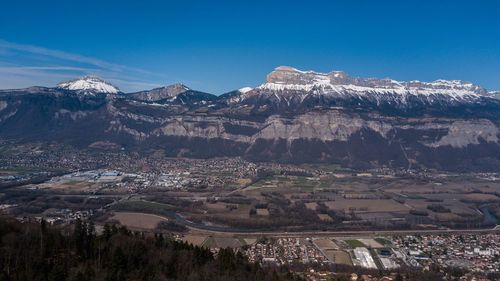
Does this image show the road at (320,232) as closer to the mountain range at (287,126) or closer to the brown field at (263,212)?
the brown field at (263,212)

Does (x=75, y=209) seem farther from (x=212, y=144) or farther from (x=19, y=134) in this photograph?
(x=19, y=134)

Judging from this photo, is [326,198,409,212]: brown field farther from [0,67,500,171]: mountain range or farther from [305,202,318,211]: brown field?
[0,67,500,171]: mountain range

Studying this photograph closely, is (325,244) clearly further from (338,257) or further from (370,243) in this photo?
(370,243)

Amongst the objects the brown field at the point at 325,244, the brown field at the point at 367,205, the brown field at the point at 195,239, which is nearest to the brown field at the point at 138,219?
the brown field at the point at 195,239

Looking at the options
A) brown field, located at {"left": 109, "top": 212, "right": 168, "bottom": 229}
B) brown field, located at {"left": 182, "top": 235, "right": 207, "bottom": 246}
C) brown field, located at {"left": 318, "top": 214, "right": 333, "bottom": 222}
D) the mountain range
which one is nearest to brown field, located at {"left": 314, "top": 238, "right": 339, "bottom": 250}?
brown field, located at {"left": 318, "top": 214, "right": 333, "bottom": 222}

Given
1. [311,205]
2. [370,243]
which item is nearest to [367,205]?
[311,205]

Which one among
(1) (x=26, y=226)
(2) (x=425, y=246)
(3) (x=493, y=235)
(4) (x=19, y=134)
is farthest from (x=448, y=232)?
(4) (x=19, y=134)
